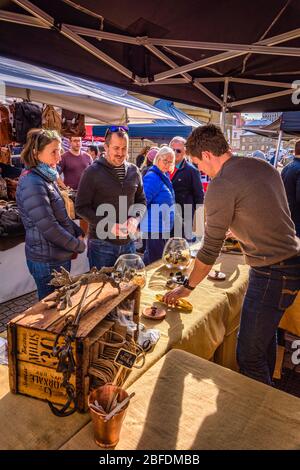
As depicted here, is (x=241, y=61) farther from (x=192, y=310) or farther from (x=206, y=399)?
(x=206, y=399)

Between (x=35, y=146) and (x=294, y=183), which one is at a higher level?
(x=35, y=146)

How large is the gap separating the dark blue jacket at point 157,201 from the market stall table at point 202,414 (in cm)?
238

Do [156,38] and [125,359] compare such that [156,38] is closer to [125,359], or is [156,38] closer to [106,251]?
[106,251]

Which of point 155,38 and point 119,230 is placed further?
point 119,230

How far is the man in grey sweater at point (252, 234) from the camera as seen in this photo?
1486 millimetres

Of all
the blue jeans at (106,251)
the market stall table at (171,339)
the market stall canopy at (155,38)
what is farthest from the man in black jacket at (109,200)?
the market stall canopy at (155,38)

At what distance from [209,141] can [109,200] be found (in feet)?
3.86

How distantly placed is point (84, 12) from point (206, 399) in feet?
6.39

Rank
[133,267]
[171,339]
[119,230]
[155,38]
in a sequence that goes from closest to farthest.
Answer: [171,339] < [133,267] < [155,38] < [119,230]

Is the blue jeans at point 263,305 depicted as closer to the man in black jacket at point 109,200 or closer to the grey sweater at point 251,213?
the grey sweater at point 251,213

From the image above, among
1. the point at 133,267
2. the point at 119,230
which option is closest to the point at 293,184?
the point at 119,230

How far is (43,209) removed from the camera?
6.89 feet

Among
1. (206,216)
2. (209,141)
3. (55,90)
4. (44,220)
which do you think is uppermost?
(55,90)
